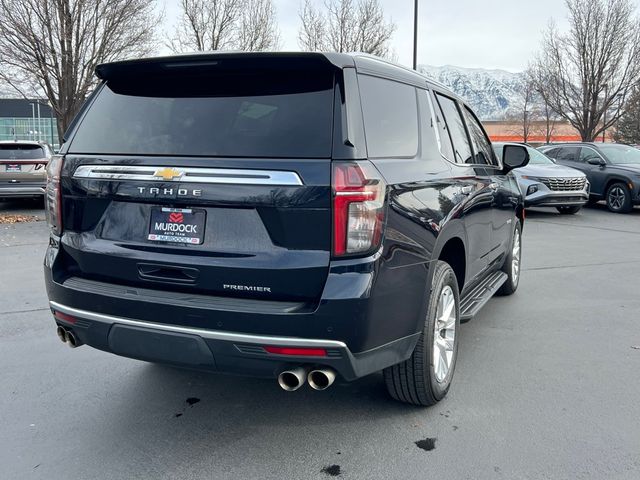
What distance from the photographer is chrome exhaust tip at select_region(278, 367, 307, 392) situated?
2.62 m

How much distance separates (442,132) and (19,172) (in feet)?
35.8

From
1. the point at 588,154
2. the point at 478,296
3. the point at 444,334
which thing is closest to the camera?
the point at 444,334

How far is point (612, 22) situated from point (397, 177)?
27056 mm

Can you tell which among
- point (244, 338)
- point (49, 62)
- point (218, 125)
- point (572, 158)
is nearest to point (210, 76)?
point (218, 125)

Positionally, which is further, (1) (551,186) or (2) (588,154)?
(2) (588,154)

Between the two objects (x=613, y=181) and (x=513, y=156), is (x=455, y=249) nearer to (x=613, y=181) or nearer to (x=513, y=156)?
(x=513, y=156)

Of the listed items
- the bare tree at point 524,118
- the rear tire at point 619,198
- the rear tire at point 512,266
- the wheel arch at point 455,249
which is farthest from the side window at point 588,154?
the bare tree at point 524,118

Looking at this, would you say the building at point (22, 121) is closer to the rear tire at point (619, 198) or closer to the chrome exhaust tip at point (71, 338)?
the rear tire at point (619, 198)

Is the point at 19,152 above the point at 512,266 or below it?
above

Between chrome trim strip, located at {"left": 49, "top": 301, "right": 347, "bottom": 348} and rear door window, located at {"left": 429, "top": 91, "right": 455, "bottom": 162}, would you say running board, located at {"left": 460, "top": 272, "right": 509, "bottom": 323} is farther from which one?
chrome trim strip, located at {"left": 49, "top": 301, "right": 347, "bottom": 348}

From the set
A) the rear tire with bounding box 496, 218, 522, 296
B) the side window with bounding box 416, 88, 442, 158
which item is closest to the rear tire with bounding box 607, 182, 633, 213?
the rear tire with bounding box 496, 218, 522, 296

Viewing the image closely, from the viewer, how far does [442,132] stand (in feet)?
12.5

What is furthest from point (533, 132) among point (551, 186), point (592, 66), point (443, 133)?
point (443, 133)

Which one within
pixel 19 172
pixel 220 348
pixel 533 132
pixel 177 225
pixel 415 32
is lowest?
pixel 220 348
